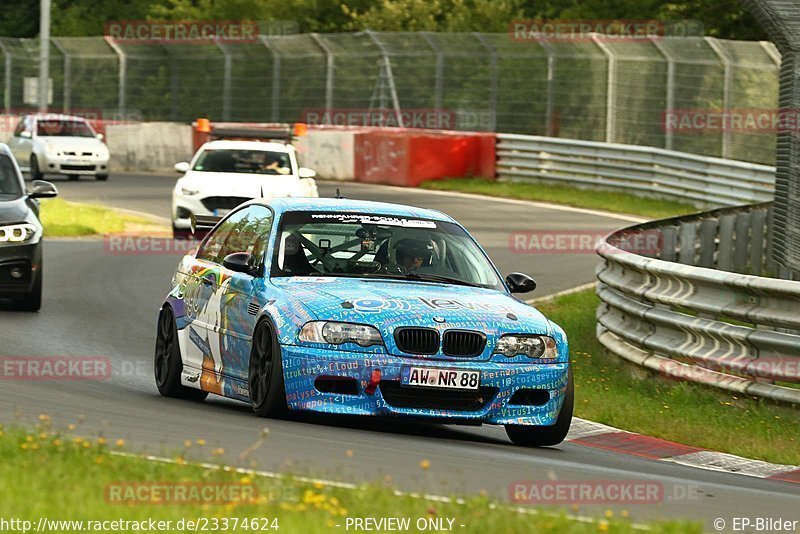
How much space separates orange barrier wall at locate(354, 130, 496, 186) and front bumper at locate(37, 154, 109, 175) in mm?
6531

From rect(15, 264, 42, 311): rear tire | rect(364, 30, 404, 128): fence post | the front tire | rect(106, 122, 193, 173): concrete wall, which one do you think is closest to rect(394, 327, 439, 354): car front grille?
the front tire

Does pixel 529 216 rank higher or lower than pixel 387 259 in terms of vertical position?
lower

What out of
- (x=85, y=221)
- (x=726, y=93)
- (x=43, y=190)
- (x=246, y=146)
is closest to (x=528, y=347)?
(x=43, y=190)

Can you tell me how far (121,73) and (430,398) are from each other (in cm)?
3887

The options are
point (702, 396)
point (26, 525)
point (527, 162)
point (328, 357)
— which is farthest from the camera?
point (527, 162)

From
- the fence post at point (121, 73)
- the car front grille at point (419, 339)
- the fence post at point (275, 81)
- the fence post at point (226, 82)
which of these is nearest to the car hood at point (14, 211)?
the car front grille at point (419, 339)

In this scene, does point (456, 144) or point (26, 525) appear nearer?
point (26, 525)

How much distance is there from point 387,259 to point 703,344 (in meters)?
2.74

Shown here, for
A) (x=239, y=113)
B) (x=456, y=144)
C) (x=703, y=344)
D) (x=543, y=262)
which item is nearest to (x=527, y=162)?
(x=456, y=144)

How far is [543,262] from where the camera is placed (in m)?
23.1

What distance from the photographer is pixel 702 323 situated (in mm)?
12430

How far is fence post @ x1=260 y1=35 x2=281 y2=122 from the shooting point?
4391 cm

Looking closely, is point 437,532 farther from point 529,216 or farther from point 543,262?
point 529,216

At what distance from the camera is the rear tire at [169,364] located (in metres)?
11.7
